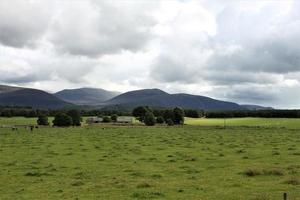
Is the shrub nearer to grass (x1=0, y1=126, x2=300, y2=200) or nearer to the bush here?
grass (x1=0, y1=126, x2=300, y2=200)

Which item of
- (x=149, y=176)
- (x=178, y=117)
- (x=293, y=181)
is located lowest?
(x=149, y=176)

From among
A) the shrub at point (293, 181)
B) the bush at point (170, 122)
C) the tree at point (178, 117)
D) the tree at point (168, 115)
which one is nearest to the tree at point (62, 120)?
the bush at point (170, 122)

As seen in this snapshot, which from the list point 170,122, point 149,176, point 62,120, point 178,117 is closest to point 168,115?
point 178,117

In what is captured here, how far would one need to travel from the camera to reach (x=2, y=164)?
129 ft

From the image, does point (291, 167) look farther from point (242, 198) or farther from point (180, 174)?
point (242, 198)

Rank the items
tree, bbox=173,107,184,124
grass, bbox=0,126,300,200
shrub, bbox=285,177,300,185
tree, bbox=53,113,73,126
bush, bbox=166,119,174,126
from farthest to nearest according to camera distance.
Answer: tree, bbox=173,107,184,124, bush, bbox=166,119,174,126, tree, bbox=53,113,73,126, shrub, bbox=285,177,300,185, grass, bbox=0,126,300,200

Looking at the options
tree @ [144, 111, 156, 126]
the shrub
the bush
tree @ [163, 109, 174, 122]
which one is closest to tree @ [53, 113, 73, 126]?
tree @ [144, 111, 156, 126]

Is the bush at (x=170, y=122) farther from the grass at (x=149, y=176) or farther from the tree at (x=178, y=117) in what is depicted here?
the grass at (x=149, y=176)

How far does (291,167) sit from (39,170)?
18847mm

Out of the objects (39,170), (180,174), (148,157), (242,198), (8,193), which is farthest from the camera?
(148,157)

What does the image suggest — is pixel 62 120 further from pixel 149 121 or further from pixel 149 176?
pixel 149 176

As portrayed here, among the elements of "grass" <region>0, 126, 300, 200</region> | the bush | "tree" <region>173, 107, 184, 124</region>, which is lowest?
"grass" <region>0, 126, 300, 200</region>

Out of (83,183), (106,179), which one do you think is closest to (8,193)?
(83,183)

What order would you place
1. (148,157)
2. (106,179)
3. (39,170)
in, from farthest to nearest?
1. (148,157)
2. (39,170)
3. (106,179)
